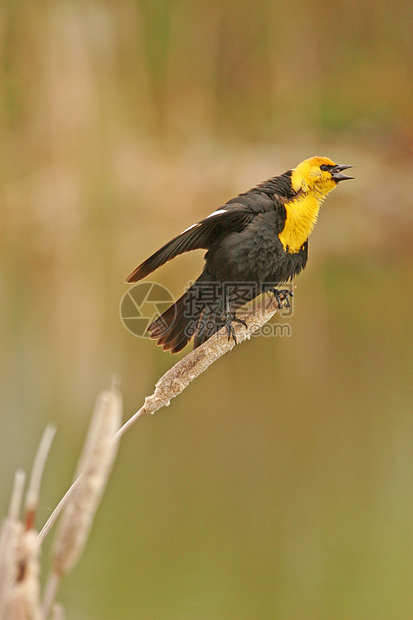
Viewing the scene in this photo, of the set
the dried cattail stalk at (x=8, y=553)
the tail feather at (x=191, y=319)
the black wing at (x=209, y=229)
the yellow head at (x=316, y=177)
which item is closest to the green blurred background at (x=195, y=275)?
the tail feather at (x=191, y=319)

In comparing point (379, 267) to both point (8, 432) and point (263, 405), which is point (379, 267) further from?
point (8, 432)

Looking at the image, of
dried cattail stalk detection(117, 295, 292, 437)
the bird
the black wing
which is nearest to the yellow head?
the bird

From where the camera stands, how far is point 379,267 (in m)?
6.16

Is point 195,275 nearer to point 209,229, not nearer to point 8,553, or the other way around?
point 209,229

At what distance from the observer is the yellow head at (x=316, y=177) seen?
1964 mm

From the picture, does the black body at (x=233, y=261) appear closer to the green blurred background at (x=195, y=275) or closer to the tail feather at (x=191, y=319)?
the tail feather at (x=191, y=319)

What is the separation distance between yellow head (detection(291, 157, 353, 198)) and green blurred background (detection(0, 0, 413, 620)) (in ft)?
3.85

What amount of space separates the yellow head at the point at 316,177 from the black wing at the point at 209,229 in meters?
0.18

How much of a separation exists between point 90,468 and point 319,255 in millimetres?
6516

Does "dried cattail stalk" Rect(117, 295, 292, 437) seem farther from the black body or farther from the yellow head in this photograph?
the yellow head

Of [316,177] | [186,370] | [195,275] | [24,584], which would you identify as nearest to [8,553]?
[24,584]

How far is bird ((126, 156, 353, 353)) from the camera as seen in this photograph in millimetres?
1845

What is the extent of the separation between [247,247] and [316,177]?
0.33 meters

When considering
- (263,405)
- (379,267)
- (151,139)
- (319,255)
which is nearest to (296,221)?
(263,405)
